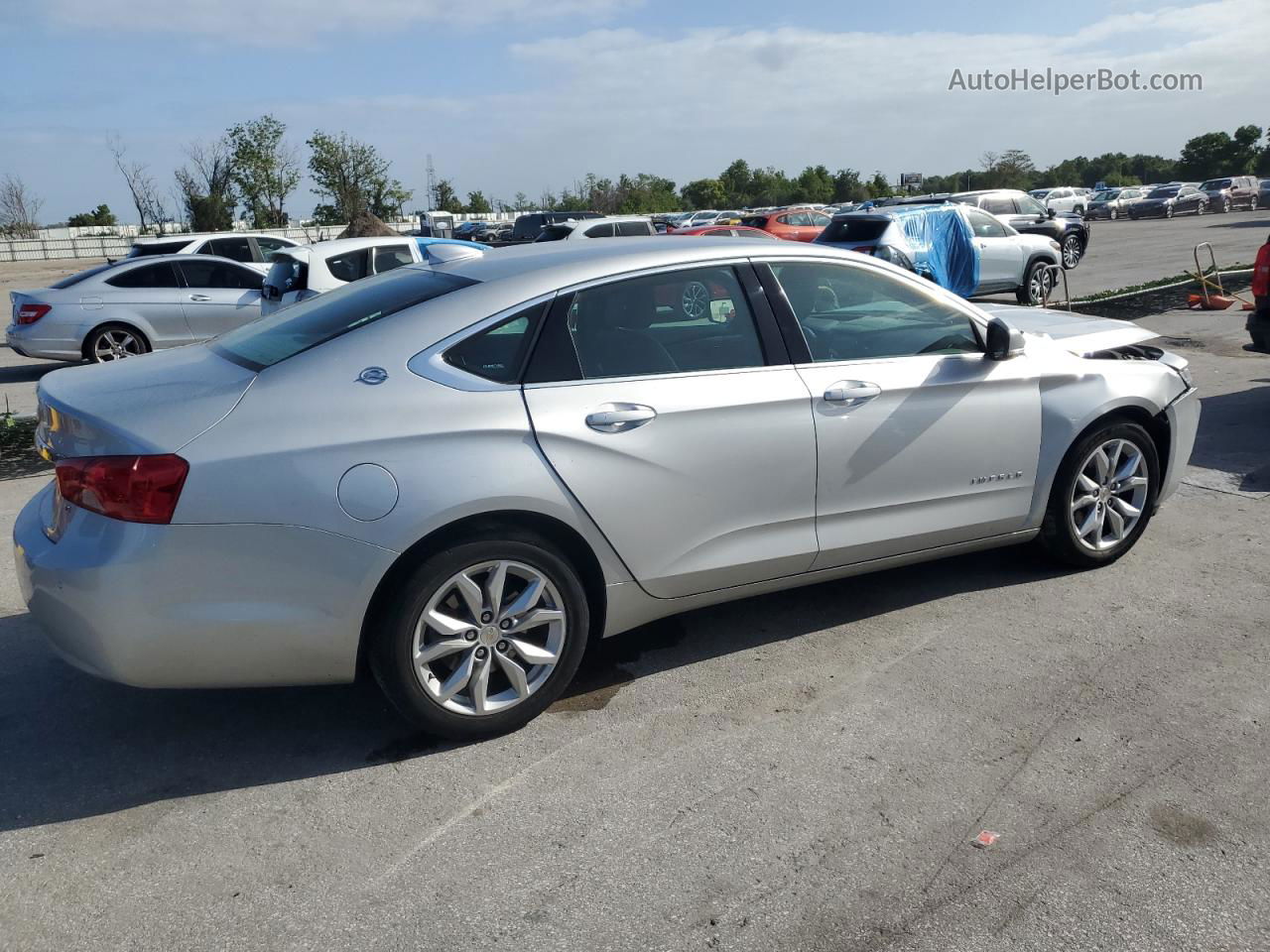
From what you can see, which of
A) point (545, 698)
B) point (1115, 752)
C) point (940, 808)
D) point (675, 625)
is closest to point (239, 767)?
point (545, 698)

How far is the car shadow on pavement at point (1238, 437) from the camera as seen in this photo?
6.97 metres

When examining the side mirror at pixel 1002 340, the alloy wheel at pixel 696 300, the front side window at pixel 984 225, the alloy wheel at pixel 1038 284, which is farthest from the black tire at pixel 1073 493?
the alloy wheel at pixel 1038 284

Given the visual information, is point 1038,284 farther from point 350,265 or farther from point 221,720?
point 221,720

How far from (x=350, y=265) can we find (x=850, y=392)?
26.7ft

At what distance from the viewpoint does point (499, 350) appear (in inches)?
153

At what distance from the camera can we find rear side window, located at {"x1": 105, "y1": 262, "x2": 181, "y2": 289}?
1327 centimetres

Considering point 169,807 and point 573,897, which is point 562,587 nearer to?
point 573,897

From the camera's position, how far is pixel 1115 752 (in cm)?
365

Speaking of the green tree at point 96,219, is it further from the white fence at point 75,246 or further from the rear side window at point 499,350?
the rear side window at point 499,350

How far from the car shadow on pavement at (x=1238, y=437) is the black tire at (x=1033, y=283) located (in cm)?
953

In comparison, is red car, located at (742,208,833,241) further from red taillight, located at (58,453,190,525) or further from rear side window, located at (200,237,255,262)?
red taillight, located at (58,453,190,525)

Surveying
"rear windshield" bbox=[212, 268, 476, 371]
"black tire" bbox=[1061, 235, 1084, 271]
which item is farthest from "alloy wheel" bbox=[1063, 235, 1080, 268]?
"rear windshield" bbox=[212, 268, 476, 371]

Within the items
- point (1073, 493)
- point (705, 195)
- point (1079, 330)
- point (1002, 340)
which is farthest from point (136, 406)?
point (705, 195)

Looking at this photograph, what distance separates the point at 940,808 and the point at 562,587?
1.42 m
